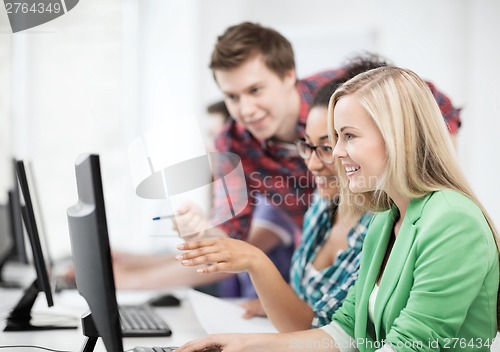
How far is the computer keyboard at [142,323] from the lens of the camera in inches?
58.5

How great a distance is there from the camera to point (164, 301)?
1922mm

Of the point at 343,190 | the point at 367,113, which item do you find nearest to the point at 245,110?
the point at 343,190

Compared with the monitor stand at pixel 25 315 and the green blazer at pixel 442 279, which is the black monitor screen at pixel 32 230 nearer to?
the monitor stand at pixel 25 315

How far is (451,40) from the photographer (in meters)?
3.40

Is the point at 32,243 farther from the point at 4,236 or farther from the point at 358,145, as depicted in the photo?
the point at 4,236

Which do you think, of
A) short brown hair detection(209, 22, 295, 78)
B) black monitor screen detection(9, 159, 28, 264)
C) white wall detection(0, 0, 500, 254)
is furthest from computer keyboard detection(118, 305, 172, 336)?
white wall detection(0, 0, 500, 254)

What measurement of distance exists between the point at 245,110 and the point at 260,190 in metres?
0.36

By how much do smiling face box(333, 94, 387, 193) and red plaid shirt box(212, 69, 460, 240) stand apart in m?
0.76

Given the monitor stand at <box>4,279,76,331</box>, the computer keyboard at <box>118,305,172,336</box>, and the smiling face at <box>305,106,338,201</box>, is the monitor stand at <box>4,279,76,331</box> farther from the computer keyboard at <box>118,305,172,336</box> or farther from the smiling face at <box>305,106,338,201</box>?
the smiling face at <box>305,106,338,201</box>

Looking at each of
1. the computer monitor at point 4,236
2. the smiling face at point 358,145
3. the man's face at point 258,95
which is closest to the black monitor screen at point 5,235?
the computer monitor at point 4,236

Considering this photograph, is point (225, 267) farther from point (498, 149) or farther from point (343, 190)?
point (498, 149)

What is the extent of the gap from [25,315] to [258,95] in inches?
37.2

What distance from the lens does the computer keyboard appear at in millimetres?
1487

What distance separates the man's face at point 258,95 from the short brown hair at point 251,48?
0.06ft
